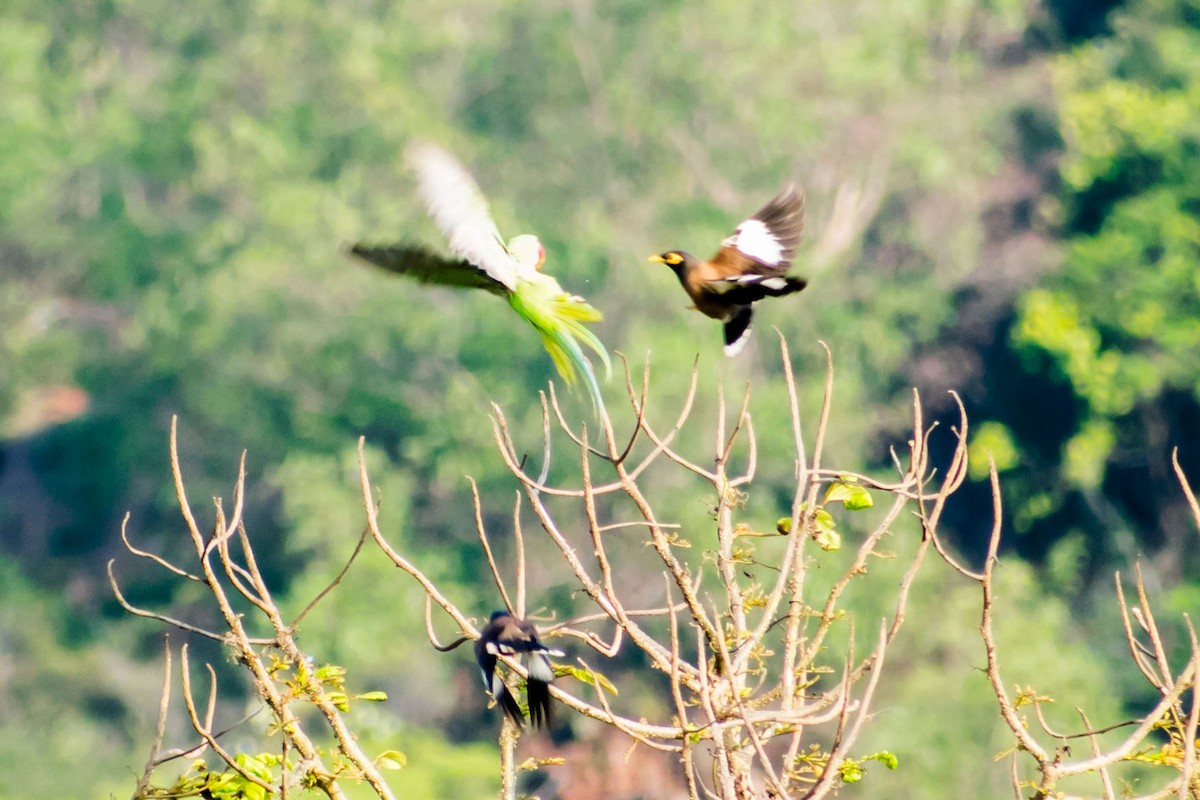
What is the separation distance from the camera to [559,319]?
246 centimetres

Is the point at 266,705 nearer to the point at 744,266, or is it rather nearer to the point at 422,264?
the point at 422,264

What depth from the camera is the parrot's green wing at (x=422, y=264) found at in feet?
7.85

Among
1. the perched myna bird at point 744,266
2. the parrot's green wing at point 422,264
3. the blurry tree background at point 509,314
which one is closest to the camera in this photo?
the parrot's green wing at point 422,264

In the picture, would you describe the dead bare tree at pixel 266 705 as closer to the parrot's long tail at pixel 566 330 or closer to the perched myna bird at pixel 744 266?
the parrot's long tail at pixel 566 330

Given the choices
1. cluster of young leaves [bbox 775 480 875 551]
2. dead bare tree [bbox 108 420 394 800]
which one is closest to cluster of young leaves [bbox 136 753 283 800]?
dead bare tree [bbox 108 420 394 800]

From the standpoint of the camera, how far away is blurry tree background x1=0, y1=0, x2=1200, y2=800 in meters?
13.3

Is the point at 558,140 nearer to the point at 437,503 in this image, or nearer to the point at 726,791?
the point at 437,503

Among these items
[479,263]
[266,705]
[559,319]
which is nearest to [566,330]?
[559,319]

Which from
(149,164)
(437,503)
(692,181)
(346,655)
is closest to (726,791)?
(346,655)

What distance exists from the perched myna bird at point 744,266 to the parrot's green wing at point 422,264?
93 cm

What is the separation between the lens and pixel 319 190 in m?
16.7

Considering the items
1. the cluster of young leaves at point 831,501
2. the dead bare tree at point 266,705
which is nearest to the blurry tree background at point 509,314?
the cluster of young leaves at point 831,501

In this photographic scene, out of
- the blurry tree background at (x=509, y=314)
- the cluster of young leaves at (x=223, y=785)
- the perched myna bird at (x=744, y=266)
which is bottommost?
the blurry tree background at (x=509, y=314)

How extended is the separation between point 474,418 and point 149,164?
6.46 metres
